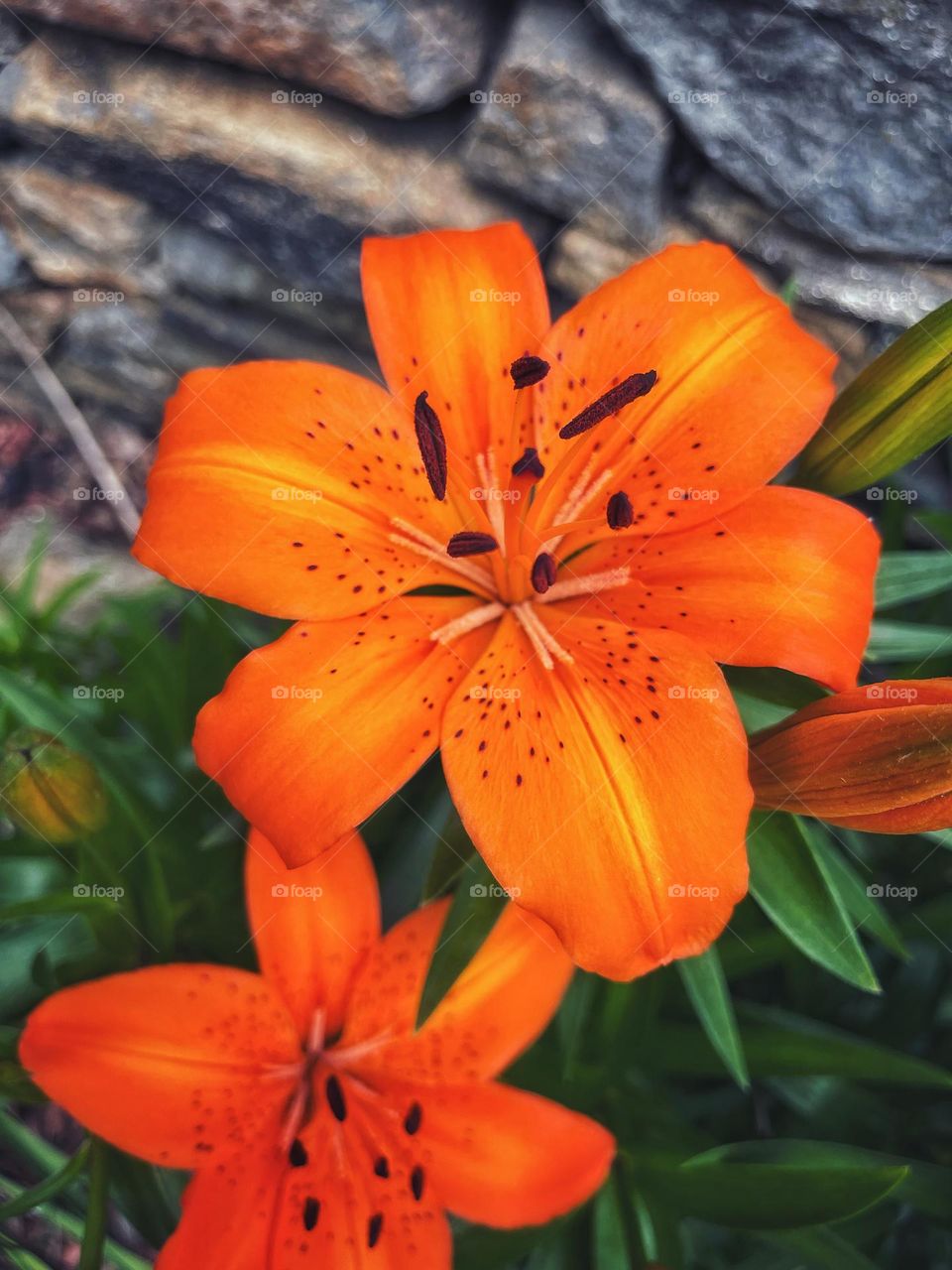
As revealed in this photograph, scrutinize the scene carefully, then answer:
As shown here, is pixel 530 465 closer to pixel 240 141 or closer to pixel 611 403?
pixel 611 403

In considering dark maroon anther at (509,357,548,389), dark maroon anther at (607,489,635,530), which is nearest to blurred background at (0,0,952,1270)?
dark maroon anther at (607,489,635,530)

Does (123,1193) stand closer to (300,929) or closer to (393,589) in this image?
(300,929)

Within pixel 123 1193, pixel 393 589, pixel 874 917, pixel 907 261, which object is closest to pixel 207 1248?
pixel 123 1193

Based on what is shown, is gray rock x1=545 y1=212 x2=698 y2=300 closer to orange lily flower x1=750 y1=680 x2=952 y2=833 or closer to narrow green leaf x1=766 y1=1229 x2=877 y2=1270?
orange lily flower x1=750 y1=680 x2=952 y2=833

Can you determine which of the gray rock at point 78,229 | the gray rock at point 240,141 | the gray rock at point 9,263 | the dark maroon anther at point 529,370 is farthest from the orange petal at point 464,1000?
the gray rock at point 9,263

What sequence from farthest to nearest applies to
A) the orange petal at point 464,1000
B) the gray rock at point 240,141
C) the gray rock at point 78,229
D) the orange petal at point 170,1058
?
1. the gray rock at point 78,229
2. the gray rock at point 240,141
3. the orange petal at point 464,1000
4. the orange petal at point 170,1058

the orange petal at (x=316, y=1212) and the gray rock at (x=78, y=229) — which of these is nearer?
the orange petal at (x=316, y=1212)

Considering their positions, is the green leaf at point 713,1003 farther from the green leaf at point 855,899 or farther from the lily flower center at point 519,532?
the lily flower center at point 519,532

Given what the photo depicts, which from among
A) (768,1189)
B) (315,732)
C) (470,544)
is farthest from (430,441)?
(768,1189)

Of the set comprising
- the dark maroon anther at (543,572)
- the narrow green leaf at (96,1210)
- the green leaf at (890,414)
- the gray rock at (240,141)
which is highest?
the green leaf at (890,414)
